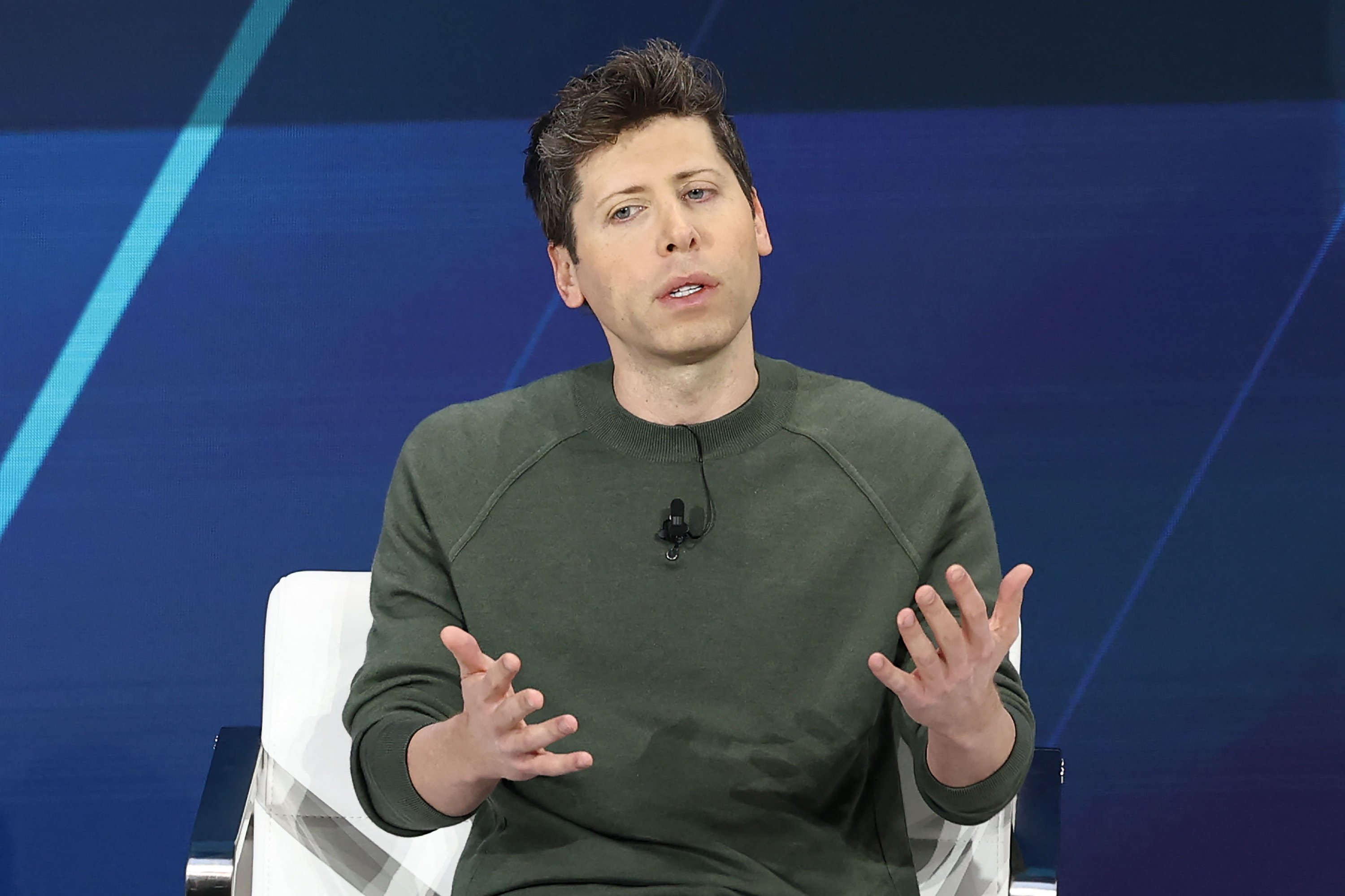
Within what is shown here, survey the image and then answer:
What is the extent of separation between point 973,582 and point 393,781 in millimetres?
673

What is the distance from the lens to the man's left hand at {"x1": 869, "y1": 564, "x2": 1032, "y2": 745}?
1.40 meters

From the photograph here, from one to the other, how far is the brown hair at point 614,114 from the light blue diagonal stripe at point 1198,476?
108cm

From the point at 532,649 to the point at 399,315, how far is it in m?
0.94

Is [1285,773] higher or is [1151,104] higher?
[1151,104]

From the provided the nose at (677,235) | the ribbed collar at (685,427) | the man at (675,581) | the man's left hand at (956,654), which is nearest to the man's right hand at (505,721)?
the man at (675,581)

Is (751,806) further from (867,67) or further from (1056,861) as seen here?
(867,67)

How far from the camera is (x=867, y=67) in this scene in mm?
2480

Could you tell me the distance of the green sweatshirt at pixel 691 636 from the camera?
1709 mm

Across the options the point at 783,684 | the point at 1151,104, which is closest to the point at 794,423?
the point at 783,684

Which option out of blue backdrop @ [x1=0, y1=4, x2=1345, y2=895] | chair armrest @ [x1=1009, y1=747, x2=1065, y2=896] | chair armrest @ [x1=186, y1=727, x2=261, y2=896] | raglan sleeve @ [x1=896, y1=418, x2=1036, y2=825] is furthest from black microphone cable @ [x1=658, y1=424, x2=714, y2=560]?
blue backdrop @ [x1=0, y1=4, x2=1345, y2=895]

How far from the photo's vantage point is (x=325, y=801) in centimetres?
194

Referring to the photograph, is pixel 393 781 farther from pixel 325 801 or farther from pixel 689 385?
pixel 689 385

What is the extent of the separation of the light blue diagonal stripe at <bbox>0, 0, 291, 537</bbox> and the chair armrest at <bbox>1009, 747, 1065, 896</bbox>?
1623 millimetres

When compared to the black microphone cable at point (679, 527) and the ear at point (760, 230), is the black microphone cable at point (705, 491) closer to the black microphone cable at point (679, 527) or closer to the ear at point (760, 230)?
the black microphone cable at point (679, 527)
